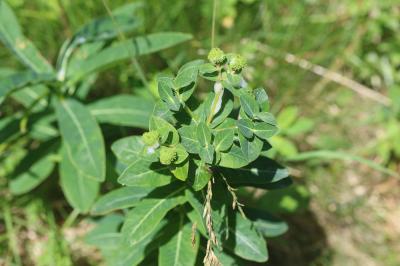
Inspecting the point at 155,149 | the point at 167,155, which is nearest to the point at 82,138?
the point at 155,149

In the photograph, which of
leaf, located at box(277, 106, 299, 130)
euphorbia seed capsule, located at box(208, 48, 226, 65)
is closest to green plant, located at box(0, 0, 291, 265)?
euphorbia seed capsule, located at box(208, 48, 226, 65)

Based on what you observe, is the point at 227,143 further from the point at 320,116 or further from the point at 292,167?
the point at 320,116

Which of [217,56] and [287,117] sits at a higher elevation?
[217,56]

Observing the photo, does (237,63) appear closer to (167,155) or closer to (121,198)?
(167,155)

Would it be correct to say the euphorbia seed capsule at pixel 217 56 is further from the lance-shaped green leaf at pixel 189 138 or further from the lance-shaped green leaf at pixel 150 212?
the lance-shaped green leaf at pixel 150 212

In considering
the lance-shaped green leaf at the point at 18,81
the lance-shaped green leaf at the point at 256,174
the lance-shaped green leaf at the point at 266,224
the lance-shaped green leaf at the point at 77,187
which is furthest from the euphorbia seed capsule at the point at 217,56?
the lance-shaped green leaf at the point at 77,187

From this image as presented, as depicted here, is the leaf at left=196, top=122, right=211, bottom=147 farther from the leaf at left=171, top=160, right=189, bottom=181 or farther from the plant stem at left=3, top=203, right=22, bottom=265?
the plant stem at left=3, top=203, right=22, bottom=265

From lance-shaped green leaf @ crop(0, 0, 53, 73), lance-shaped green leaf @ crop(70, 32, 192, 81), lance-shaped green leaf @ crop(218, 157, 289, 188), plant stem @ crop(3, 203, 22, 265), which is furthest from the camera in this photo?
plant stem @ crop(3, 203, 22, 265)

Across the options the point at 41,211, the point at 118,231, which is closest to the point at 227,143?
the point at 118,231
